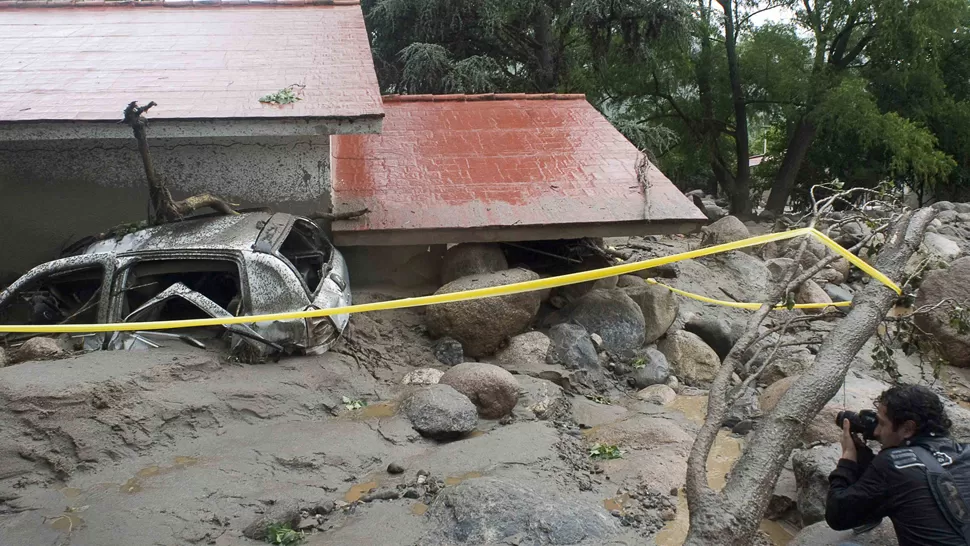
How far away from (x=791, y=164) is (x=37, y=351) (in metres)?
17.2

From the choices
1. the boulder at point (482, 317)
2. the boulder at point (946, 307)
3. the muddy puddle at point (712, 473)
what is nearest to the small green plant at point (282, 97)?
the boulder at point (482, 317)

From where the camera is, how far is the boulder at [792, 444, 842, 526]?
4.80 m

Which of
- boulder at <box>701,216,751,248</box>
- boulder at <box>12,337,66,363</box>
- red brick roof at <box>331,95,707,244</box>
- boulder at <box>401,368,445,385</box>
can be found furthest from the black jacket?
boulder at <box>701,216,751,248</box>

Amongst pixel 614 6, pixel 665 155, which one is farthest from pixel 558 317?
pixel 665 155

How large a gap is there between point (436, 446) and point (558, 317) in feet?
9.95

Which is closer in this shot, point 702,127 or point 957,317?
point 957,317

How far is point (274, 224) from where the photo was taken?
21.8 ft

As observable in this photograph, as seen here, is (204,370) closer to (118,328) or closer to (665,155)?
(118,328)

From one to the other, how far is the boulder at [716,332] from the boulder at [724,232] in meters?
3.08

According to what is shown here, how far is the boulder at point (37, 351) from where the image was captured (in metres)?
5.76

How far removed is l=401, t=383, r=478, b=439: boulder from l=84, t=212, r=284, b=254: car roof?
1.88 m

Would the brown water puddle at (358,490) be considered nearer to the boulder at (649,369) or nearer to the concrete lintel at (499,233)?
the concrete lintel at (499,233)

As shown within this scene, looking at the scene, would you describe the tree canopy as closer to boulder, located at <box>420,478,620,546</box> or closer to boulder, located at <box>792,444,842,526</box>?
boulder, located at <box>792,444,842,526</box>

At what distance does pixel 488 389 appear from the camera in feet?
20.1
